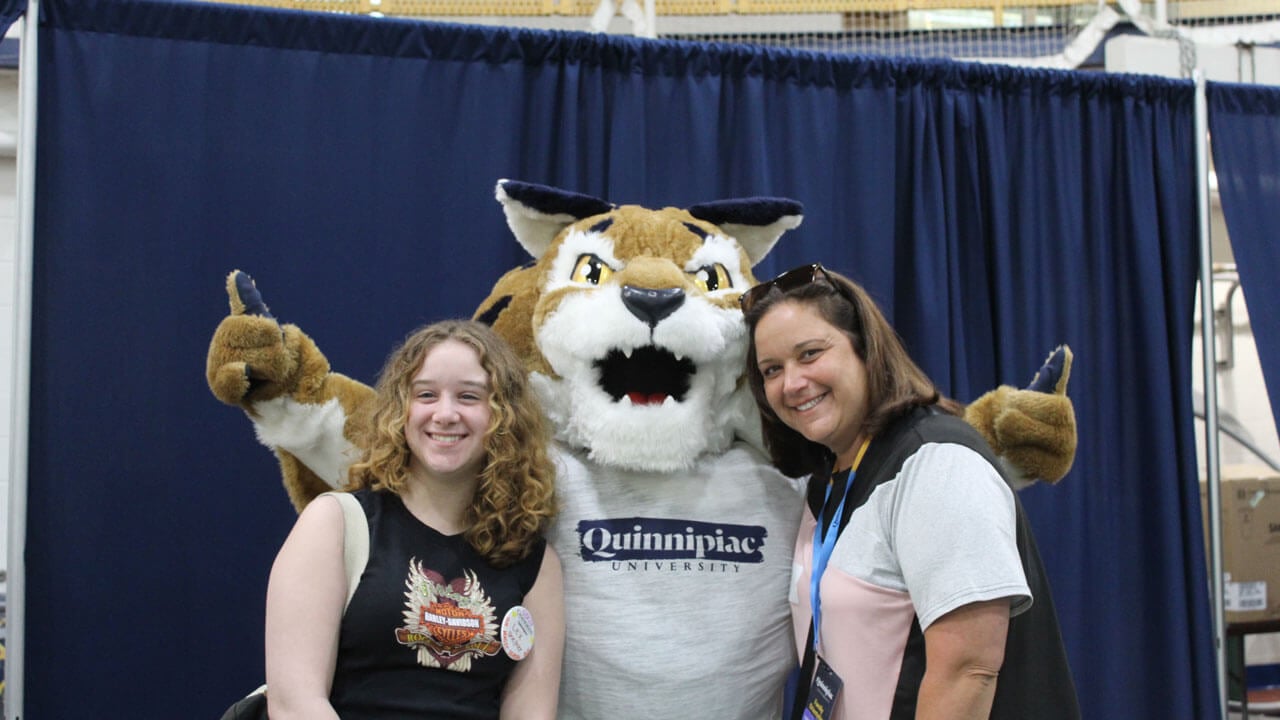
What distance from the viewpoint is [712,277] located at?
1735 millimetres

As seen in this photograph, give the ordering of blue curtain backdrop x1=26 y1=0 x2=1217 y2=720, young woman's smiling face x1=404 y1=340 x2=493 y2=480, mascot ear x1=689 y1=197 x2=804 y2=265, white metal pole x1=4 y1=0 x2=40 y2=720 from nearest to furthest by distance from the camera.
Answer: young woman's smiling face x1=404 y1=340 x2=493 y2=480, mascot ear x1=689 y1=197 x2=804 y2=265, white metal pole x1=4 y1=0 x2=40 y2=720, blue curtain backdrop x1=26 y1=0 x2=1217 y2=720

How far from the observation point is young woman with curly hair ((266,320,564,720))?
4.35 ft

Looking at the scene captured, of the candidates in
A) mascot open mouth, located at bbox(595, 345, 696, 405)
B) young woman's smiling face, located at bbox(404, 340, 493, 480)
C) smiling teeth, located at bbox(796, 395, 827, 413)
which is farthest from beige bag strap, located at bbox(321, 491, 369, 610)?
smiling teeth, located at bbox(796, 395, 827, 413)

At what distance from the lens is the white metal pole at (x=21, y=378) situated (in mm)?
2125

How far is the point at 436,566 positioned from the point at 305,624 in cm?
19

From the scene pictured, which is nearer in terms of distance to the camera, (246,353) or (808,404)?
(808,404)

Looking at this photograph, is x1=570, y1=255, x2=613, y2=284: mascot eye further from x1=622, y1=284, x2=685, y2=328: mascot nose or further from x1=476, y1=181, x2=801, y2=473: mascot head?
x1=622, y1=284, x2=685, y2=328: mascot nose

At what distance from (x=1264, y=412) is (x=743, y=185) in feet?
10.5

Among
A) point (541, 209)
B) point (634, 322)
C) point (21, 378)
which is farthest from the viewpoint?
point (21, 378)

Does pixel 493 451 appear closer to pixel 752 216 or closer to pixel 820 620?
pixel 820 620

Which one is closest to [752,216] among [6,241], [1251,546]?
[1251,546]

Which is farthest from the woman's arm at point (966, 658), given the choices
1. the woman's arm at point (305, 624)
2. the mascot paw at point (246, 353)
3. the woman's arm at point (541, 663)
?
the mascot paw at point (246, 353)

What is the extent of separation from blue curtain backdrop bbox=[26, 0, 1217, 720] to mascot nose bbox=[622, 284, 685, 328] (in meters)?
1.01

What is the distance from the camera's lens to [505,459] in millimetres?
1449
